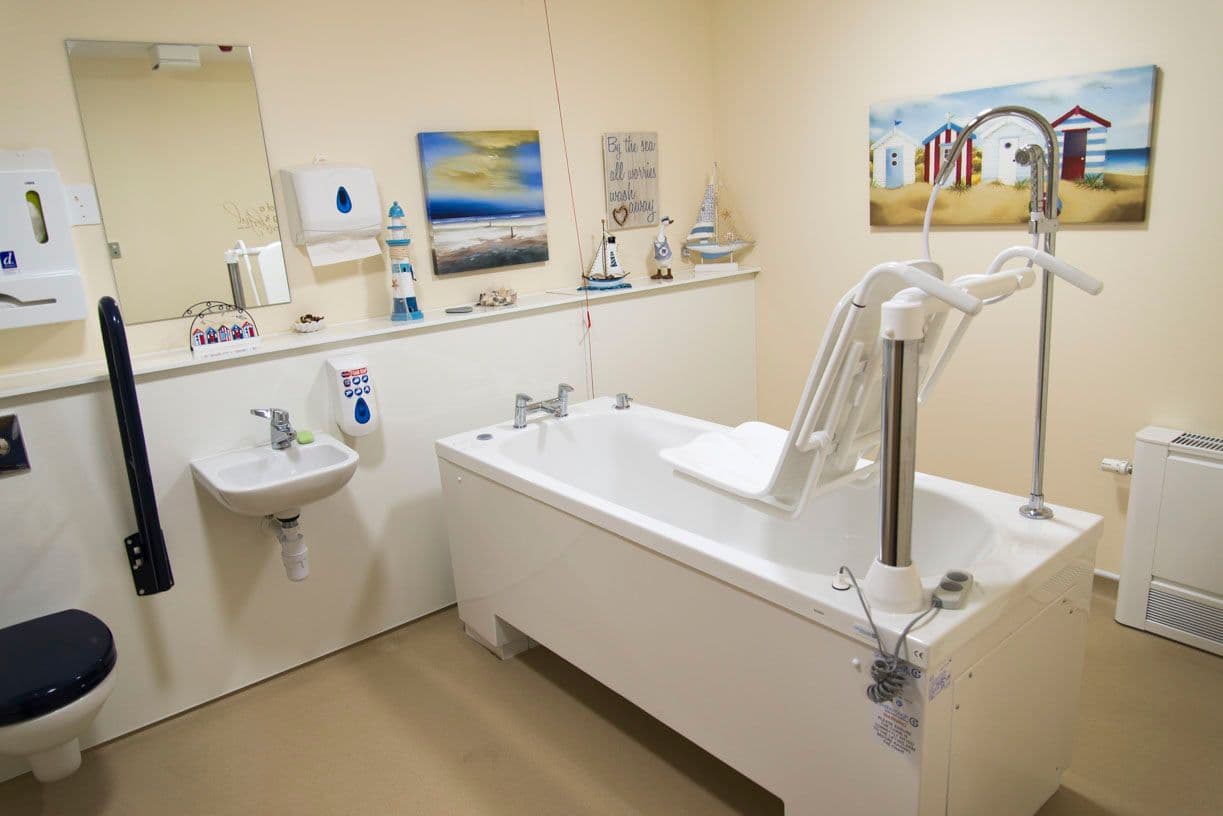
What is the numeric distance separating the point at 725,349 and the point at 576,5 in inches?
60.2

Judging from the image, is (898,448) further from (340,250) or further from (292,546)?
(340,250)

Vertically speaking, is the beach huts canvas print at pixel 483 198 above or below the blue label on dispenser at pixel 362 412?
above

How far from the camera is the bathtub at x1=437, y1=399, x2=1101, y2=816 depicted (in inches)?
58.6

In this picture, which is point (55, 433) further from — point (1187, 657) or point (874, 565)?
point (1187, 657)

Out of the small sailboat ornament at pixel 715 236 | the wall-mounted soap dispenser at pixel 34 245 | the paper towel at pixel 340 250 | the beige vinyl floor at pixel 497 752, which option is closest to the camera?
the beige vinyl floor at pixel 497 752

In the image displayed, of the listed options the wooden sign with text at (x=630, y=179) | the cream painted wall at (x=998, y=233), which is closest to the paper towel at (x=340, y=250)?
the wooden sign with text at (x=630, y=179)

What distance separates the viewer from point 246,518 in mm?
2500

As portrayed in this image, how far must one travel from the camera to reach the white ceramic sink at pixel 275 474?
221cm

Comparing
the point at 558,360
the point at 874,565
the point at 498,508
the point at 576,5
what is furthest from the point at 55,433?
the point at 576,5

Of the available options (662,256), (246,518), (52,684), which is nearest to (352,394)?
(246,518)

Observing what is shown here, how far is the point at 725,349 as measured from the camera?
3.72 m

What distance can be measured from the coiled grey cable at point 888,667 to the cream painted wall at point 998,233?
5.44ft

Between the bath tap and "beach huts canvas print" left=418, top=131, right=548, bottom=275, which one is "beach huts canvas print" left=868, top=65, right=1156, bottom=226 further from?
the bath tap

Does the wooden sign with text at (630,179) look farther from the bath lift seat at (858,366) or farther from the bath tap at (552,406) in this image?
the bath lift seat at (858,366)
